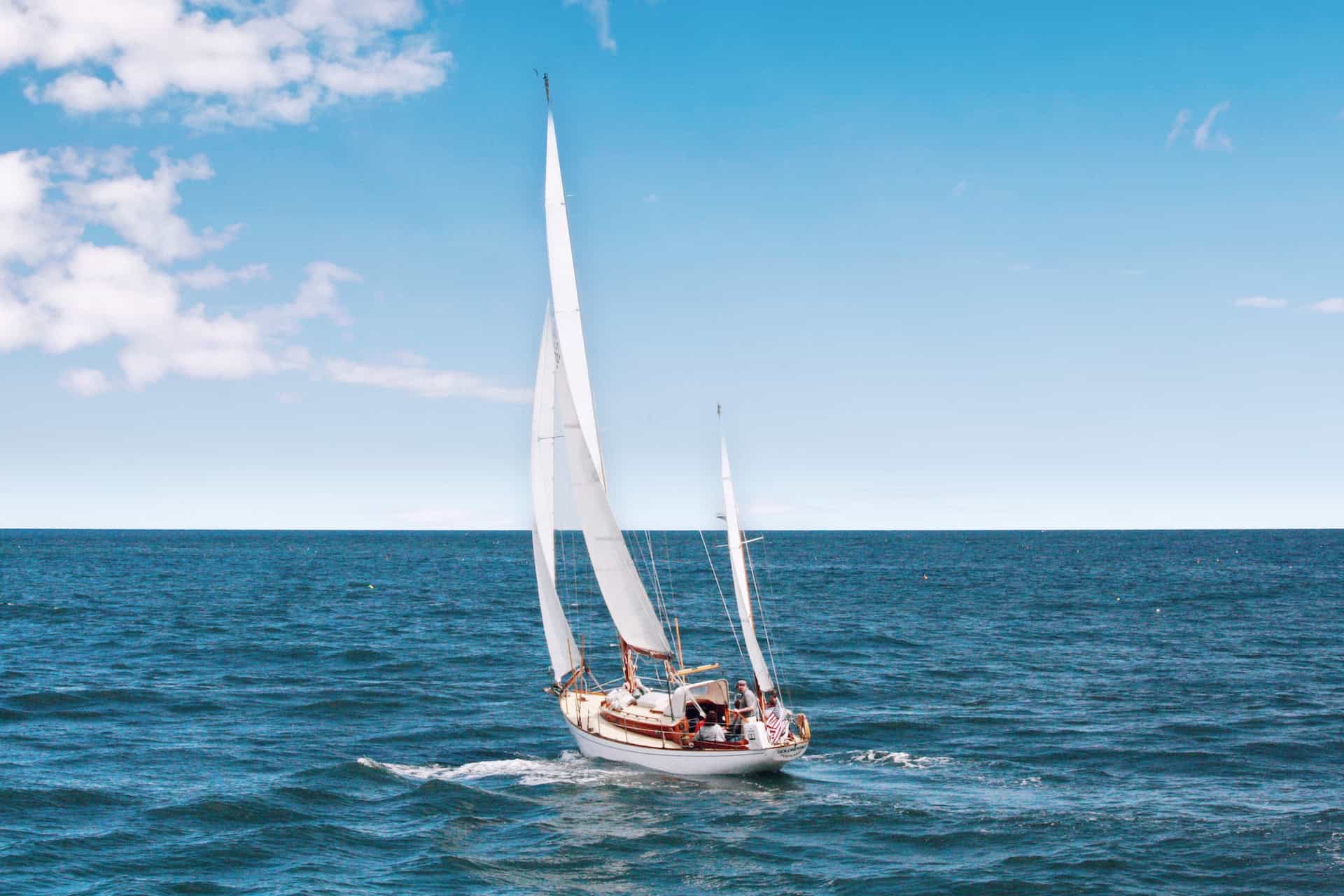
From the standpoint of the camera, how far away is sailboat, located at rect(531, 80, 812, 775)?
3194 centimetres

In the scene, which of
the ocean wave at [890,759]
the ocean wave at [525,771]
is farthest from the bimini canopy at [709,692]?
the ocean wave at [890,759]

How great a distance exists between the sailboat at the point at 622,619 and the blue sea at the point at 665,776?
3.56ft

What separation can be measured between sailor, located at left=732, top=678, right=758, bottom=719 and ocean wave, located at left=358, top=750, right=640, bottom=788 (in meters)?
3.91

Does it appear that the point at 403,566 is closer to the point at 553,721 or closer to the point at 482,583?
the point at 482,583

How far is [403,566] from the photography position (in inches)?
6526

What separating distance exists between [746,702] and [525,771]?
766 centimetres

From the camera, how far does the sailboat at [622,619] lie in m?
31.9

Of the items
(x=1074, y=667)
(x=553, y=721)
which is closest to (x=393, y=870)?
(x=553, y=721)

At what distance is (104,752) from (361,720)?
30.3ft

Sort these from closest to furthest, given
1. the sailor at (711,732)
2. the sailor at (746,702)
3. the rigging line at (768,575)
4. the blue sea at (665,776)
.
Answer: the blue sea at (665,776) < the sailor at (711,732) < the sailor at (746,702) < the rigging line at (768,575)

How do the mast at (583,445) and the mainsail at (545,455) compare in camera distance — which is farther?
the mainsail at (545,455)

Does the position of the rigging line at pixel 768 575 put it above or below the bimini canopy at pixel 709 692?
below

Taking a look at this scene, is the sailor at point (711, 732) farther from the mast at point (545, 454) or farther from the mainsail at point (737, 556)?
the mast at point (545, 454)

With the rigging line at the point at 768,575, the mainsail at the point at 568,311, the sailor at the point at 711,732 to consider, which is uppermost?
the mainsail at the point at 568,311
